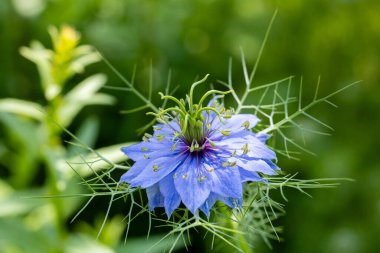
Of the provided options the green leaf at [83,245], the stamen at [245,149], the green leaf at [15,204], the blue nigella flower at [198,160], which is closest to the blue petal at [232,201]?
the blue nigella flower at [198,160]

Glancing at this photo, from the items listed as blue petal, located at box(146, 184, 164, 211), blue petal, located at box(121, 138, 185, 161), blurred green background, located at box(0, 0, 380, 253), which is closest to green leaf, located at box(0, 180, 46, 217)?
blurred green background, located at box(0, 0, 380, 253)

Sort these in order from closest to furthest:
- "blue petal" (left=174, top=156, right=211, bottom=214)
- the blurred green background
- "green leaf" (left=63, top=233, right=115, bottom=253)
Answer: "blue petal" (left=174, top=156, right=211, bottom=214) < "green leaf" (left=63, top=233, right=115, bottom=253) < the blurred green background

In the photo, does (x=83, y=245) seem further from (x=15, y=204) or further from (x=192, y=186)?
(x=192, y=186)

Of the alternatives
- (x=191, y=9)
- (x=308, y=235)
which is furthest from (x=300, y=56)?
(x=308, y=235)

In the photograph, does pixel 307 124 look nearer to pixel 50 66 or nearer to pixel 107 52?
pixel 107 52

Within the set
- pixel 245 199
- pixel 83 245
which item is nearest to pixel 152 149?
pixel 245 199

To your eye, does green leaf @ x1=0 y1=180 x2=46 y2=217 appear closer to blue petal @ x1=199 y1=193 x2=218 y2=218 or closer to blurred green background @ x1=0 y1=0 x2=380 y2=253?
blurred green background @ x1=0 y1=0 x2=380 y2=253
